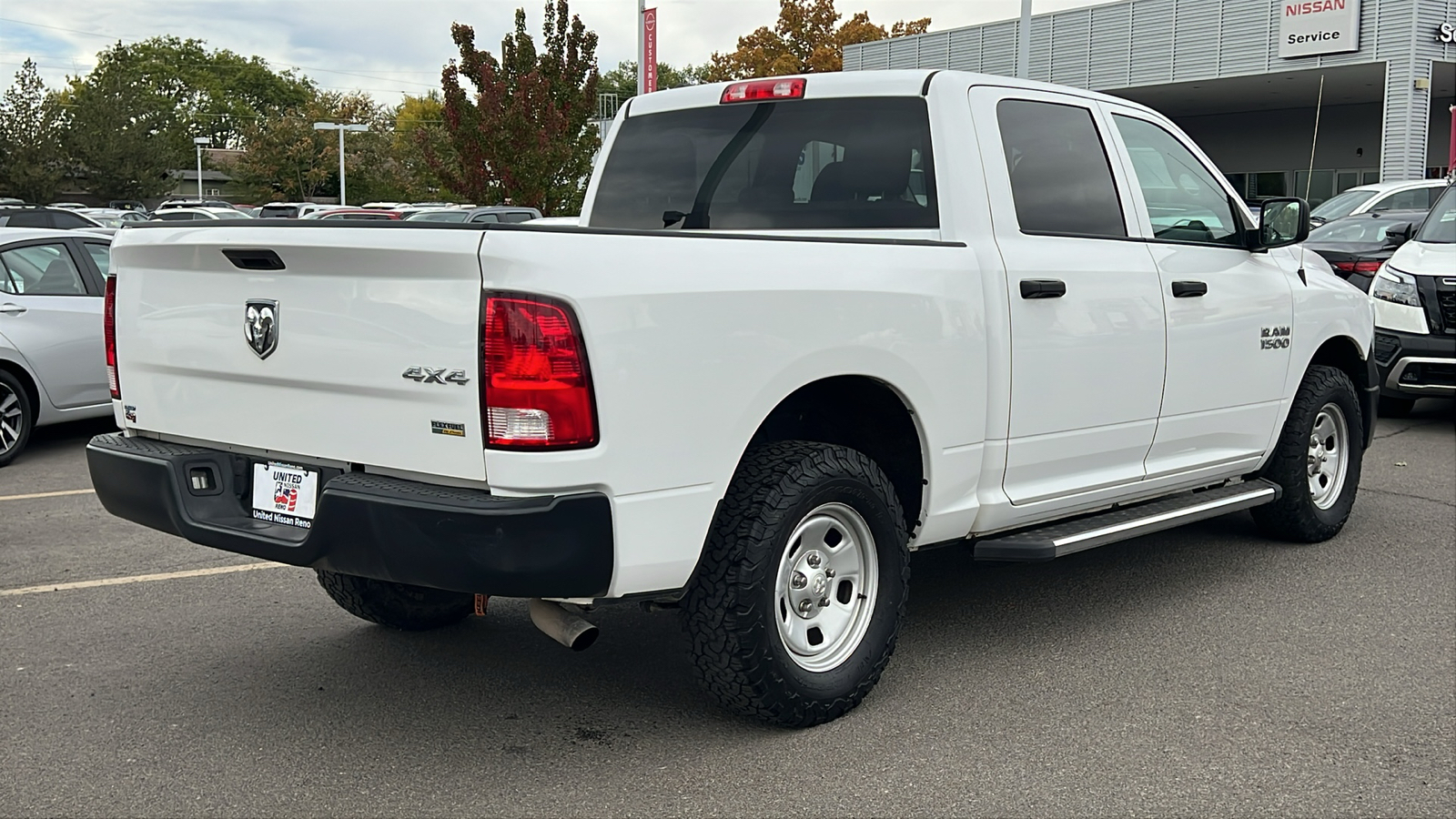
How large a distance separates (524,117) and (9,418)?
54.1 ft

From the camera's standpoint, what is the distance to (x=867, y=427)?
15.0 ft

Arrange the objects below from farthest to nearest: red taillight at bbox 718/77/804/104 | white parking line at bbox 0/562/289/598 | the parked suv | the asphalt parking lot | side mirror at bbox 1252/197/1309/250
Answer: the parked suv, side mirror at bbox 1252/197/1309/250, white parking line at bbox 0/562/289/598, red taillight at bbox 718/77/804/104, the asphalt parking lot

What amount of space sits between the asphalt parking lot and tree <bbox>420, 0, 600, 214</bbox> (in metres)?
19.2

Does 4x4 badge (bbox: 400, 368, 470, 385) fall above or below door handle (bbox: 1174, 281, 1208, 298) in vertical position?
below

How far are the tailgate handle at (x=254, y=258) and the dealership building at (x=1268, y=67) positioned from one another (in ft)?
98.2

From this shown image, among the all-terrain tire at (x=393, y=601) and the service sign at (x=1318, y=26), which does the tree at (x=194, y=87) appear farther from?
the all-terrain tire at (x=393, y=601)

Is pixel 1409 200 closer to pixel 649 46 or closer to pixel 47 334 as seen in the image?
pixel 649 46

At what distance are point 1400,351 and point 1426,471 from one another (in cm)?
155

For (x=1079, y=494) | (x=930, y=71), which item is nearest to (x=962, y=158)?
(x=930, y=71)

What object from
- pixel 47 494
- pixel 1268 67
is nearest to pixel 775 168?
pixel 47 494

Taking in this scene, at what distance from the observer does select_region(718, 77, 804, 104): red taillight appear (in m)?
5.16

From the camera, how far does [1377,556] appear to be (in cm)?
634

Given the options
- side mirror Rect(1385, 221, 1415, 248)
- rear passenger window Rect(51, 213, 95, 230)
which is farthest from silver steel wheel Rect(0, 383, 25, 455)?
side mirror Rect(1385, 221, 1415, 248)

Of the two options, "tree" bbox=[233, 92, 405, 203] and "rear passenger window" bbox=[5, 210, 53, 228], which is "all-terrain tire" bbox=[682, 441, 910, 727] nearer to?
"rear passenger window" bbox=[5, 210, 53, 228]
